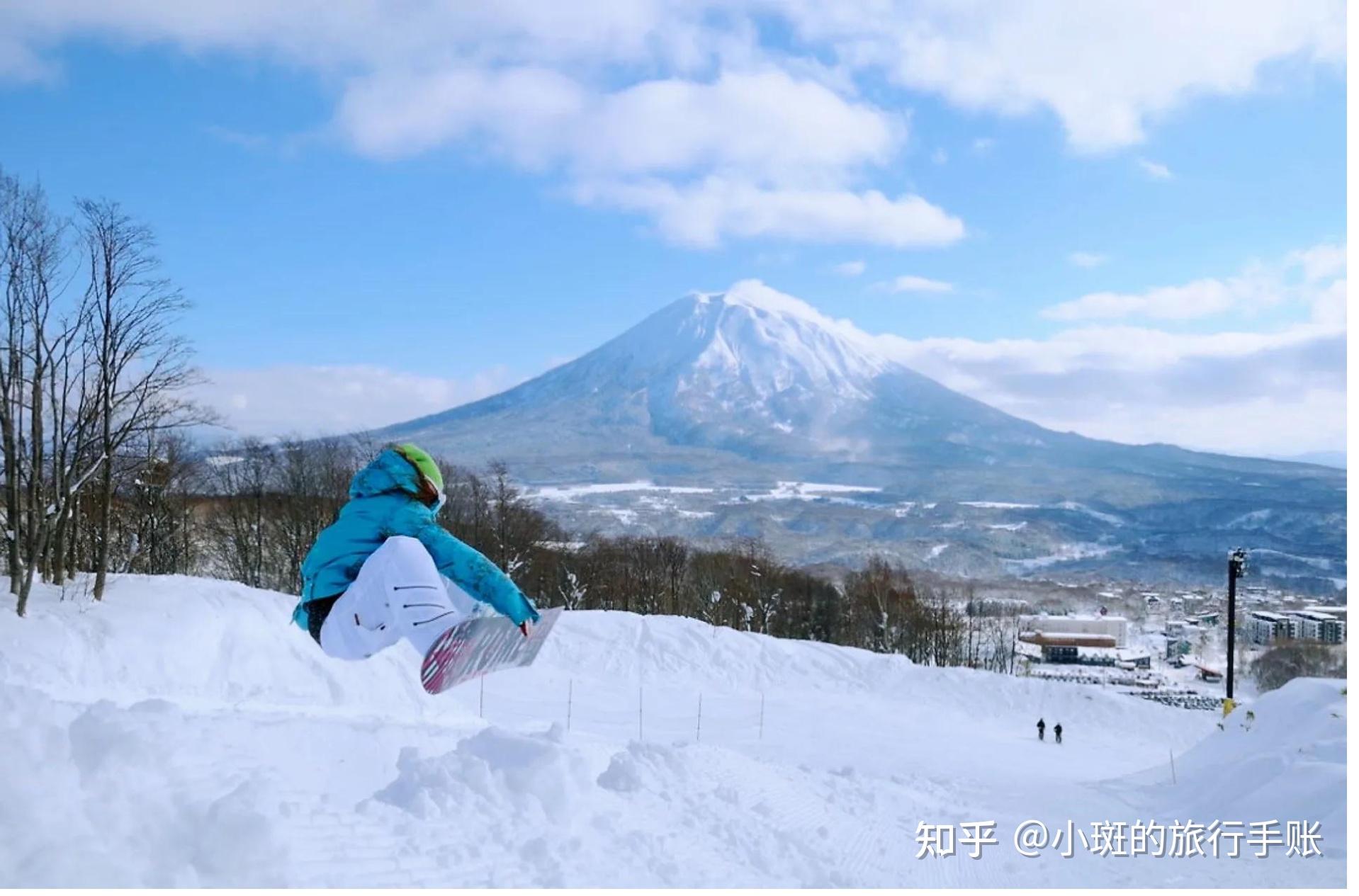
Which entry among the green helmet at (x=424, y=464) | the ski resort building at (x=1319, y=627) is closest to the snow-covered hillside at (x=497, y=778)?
the green helmet at (x=424, y=464)

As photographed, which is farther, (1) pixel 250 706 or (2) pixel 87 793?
(1) pixel 250 706

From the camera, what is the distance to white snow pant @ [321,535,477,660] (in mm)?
3586

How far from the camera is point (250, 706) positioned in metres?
9.62

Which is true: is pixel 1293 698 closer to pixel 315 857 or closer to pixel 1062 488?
pixel 315 857

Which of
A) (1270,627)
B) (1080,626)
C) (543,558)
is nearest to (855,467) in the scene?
(1080,626)

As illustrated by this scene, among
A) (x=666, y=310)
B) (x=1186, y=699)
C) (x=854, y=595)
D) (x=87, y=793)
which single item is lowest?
(x=1186, y=699)

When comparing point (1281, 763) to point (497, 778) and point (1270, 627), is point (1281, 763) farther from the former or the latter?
point (1270, 627)

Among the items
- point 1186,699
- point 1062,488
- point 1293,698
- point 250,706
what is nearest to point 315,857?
point 250,706

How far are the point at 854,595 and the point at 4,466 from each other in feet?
95.9

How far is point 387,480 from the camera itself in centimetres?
372

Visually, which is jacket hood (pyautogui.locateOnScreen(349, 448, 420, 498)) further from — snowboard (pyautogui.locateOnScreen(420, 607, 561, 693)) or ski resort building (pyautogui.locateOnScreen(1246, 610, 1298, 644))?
ski resort building (pyautogui.locateOnScreen(1246, 610, 1298, 644))

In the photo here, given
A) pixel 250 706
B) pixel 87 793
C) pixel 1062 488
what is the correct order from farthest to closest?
pixel 1062 488 → pixel 250 706 → pixel 87 793

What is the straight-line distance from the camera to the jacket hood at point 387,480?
3721 millimetres

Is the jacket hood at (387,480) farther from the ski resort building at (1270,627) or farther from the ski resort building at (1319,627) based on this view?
the ski resort building at (1270,627)
